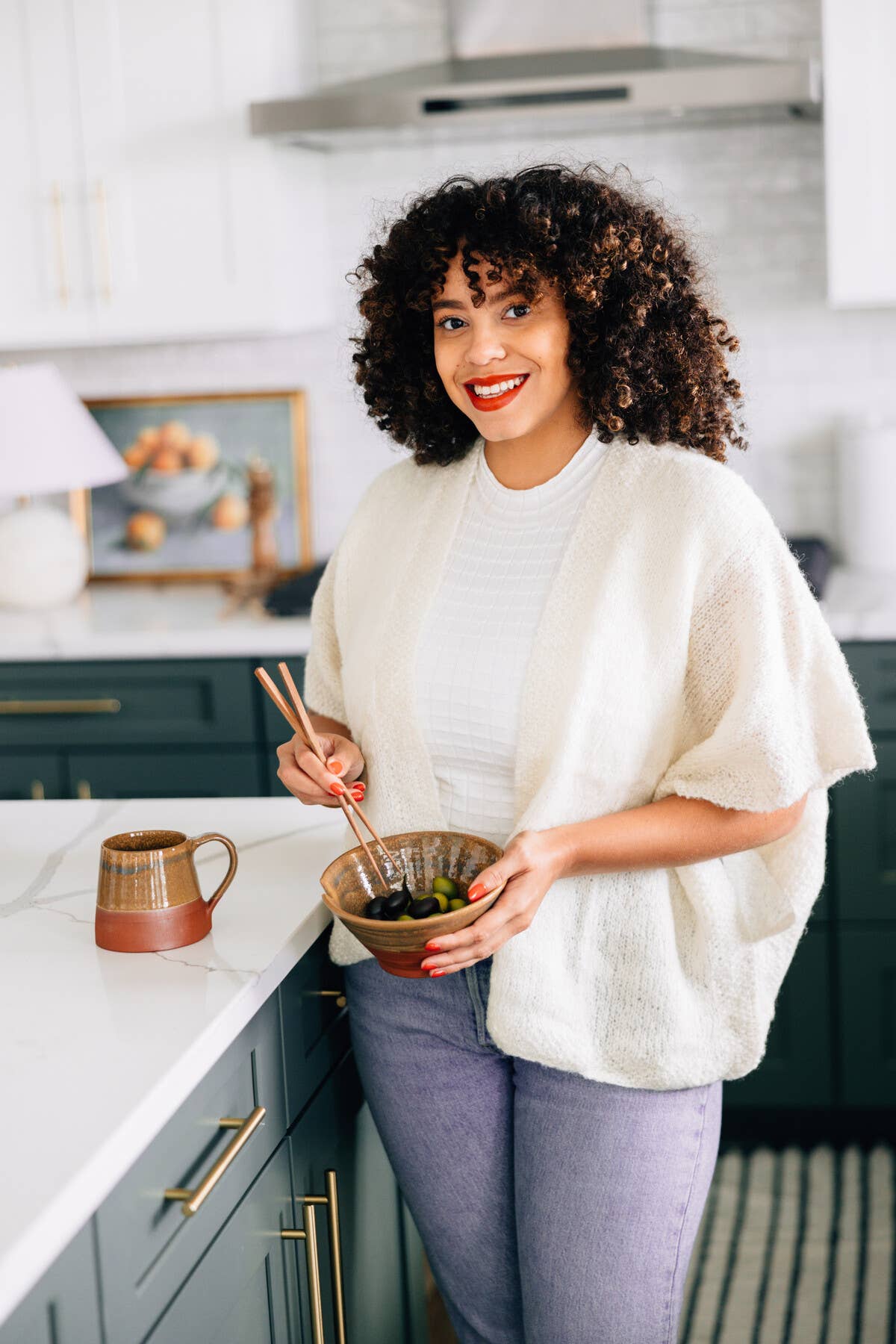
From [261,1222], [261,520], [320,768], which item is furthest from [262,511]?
[261,1222]

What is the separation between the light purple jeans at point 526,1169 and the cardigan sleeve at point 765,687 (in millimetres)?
327

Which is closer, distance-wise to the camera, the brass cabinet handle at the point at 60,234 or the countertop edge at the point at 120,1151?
the countertop edge at the point at 120,1151

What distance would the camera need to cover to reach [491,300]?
1.53 m

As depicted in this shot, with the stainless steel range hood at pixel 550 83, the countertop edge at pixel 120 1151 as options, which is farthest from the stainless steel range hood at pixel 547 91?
the countertop edge at pixel 120 1151

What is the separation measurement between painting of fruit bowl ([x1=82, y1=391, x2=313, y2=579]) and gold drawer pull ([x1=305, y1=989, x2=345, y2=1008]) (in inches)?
76.0

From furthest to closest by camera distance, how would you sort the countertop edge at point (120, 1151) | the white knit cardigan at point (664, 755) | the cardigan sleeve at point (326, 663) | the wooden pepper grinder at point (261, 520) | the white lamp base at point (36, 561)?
the wooden pepper grinder at point (261, 520) → the white lamp base at point (36, 561) → the cardigan sleeve at point (326, 663) → the white knit cardigan at point (664, 755) → the countertop edge at point (120, 1151)

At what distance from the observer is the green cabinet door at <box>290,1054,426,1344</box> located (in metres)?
1.54

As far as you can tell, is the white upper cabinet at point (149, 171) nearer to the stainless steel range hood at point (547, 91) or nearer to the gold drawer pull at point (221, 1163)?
the stainless steel range hood at point (547, 91)

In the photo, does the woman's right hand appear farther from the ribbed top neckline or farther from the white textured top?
the ribbed top neckline

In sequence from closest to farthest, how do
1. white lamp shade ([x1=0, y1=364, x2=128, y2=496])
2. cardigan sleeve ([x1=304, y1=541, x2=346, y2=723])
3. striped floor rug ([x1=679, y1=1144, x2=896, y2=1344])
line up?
cardigan sleeve ([x1=304, y1=541, x2=346, y2=723])
striped floor rug ([x1=679, y1=1144, x2=896, y2=1344])
white lamp shade ([x1=0, y1=364, x2=128, y2=496])

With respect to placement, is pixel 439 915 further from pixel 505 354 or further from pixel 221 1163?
pixel 505 354

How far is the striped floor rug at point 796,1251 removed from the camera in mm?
2211

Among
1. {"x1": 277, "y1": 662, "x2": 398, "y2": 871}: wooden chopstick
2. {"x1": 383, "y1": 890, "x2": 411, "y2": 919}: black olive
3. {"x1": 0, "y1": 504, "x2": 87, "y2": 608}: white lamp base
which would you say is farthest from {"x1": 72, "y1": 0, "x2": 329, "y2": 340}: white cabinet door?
{"x1": 383, "y1": 890, "x2": 411, "y2": 919}: black olive

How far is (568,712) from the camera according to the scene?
1430mm
